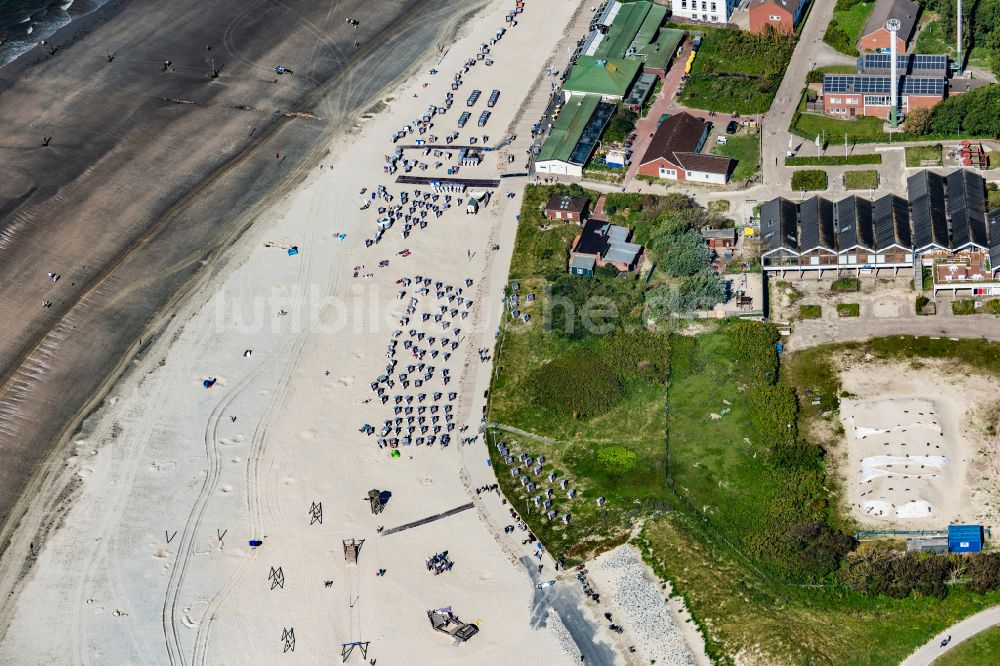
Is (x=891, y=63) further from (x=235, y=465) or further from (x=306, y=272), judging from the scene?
(x=235, y=465)

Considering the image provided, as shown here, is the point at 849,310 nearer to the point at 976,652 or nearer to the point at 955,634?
the point at 955,634

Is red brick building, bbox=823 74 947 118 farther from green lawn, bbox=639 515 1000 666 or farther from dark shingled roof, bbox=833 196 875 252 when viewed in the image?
green lawn, bbox=639 515 1000 666

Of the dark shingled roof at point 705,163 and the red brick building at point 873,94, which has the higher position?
the red brick building at point 873,94

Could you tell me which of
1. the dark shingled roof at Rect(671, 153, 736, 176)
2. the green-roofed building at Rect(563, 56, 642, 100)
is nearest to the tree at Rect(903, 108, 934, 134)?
the dark shingled roof at Rect(671, 153, 736, 176)

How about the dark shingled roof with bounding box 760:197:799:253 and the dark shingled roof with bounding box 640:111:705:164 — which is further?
the dark shingled roof with bounding box 640:111:705:164

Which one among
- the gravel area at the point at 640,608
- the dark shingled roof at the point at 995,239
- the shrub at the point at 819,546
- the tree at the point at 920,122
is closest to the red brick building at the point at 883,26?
the tree at the point at 920,122

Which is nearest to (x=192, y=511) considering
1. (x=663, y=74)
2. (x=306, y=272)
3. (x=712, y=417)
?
(x=306, y=272)

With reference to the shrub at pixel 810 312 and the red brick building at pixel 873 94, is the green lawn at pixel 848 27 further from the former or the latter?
the shrub at pixel 810 312
